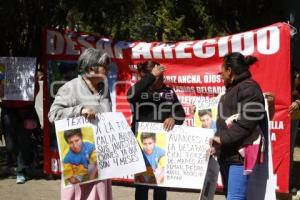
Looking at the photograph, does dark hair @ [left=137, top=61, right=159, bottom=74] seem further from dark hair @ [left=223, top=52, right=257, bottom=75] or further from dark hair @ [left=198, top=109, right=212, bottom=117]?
dark hair @ [left=223, top=52, right=257, bottom=75]

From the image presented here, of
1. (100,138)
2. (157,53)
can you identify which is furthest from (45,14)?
(100,138)

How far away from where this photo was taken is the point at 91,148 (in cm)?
426

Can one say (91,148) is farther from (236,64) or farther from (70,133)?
(236,64)

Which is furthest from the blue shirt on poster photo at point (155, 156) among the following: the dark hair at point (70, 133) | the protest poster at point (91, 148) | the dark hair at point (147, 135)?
the dark hair at point (70, 133)

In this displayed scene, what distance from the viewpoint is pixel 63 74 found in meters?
7.63

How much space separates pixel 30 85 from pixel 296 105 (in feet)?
11.5

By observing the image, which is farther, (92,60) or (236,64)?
(236,64)

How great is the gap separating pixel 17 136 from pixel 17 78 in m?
0.85

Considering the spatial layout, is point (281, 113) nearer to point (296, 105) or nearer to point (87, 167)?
point (296, 105)

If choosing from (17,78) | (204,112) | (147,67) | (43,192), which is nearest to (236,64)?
(147,67)

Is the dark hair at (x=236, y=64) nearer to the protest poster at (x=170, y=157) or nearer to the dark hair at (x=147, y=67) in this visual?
the protest poster at (x=170, y=157)

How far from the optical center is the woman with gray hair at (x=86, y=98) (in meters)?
4.23

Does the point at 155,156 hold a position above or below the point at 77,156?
below

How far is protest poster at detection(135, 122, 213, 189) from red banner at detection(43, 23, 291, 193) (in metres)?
1.48
